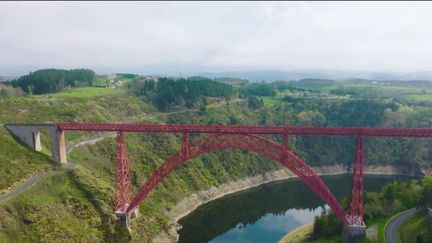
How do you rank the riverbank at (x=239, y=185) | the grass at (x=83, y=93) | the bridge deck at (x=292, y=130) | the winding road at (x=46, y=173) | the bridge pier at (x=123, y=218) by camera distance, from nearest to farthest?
the bridge deck at (x=292, y=130), the winding road at (x=46, y=173), the bridge pier at (x=123, y=218), the riverbank at (x=239, y=185), the grass at (x=83, y=93)

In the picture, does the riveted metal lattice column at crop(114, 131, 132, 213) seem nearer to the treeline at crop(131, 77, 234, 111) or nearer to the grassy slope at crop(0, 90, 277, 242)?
the grassy slope at crop(0, 90, 277, 242)

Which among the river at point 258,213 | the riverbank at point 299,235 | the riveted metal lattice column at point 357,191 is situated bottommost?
the river at point 258,213

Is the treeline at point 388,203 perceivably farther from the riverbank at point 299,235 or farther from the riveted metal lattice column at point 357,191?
the riveted metal lattice column at point 357,191

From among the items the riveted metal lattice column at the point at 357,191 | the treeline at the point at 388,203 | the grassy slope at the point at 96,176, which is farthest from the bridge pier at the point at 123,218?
the riveted metal lattice column at the point at 357,191

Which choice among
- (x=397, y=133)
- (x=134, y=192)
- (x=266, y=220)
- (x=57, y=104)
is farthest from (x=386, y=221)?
(x=57, y=104)

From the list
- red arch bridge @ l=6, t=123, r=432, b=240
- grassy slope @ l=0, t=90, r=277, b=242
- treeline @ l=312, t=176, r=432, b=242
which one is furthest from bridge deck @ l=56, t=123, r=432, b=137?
treeline @ l=312, t=176, r=432, b=242

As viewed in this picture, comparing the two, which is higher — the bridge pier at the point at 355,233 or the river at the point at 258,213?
the bridge pier at the point at 355,233
